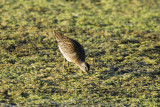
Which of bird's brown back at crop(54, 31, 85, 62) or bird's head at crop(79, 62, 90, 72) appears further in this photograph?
bird's brown back at crop(54, 31, 85, 62)

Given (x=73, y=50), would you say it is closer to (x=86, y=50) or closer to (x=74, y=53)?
(x=74, y=53)

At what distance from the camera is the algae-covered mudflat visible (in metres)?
7.46

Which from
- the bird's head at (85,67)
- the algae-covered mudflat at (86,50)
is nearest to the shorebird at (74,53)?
the bird's head at (85,67)

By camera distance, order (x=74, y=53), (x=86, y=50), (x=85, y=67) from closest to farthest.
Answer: (x=85, y=67)
(x=74, y=53)
(x=86, y=50)

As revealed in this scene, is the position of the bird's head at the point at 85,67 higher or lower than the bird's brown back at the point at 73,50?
lower

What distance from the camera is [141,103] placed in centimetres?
730

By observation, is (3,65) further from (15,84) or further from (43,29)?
(43,29)

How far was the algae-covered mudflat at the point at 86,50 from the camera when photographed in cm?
746

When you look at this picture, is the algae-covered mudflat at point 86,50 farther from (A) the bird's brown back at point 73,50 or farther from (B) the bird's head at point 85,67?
(A) the bird's brown back at point 73,50

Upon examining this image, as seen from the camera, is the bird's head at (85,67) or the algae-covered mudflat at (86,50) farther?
the bird's head at (85,67)

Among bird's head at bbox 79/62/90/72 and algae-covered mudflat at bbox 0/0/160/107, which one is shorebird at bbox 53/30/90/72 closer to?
bird's head at bbox 79/62/90/72

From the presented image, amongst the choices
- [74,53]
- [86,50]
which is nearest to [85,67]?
[74,53]

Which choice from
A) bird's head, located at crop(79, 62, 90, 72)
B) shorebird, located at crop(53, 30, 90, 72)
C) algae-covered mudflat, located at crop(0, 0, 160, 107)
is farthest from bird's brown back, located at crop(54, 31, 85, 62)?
algae-covered mudflat, located at crop(0, 0, 160, 107)

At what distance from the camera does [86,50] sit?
33.8 ft
